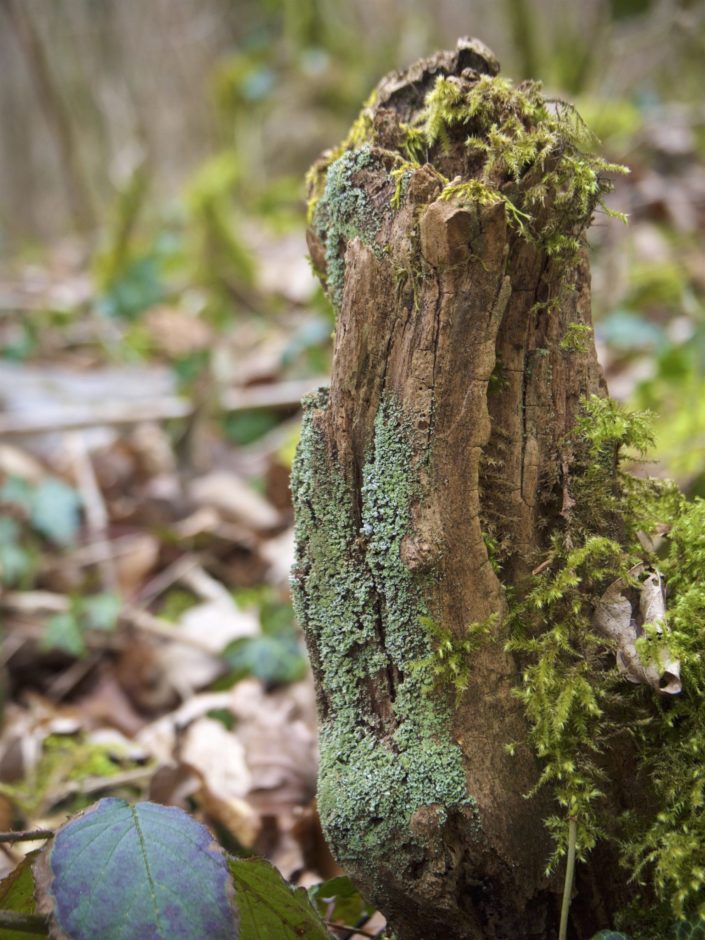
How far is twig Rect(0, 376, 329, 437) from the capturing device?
409 centimetres

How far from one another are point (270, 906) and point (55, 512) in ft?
9.25

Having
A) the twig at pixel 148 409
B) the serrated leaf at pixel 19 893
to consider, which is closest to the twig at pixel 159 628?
the twig at pixel 148 409

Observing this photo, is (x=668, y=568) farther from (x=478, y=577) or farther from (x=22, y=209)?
(x=22, y=209)

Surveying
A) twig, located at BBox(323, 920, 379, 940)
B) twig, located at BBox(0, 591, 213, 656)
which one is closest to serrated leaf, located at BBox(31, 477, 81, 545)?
twig, located at BBox(0, 591, 213, 656)

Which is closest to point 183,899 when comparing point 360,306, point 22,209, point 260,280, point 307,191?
point 360,306

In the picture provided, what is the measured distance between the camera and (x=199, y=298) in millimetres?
6621

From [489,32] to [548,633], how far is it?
7957mm

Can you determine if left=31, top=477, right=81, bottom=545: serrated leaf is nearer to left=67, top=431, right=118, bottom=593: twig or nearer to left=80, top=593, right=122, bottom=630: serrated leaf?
left=67, top=431, right=118, bottom=593: twig

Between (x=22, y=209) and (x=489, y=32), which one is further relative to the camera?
(x=22, y=209)

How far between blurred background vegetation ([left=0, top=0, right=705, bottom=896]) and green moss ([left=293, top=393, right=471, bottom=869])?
1.48ft

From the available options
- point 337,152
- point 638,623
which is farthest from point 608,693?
point 337,152

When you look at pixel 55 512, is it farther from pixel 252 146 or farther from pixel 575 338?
pixel 252 146

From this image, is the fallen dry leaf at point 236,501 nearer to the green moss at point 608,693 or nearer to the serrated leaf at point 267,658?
the serrated leaf at point 267,658

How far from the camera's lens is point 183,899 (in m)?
0.90
